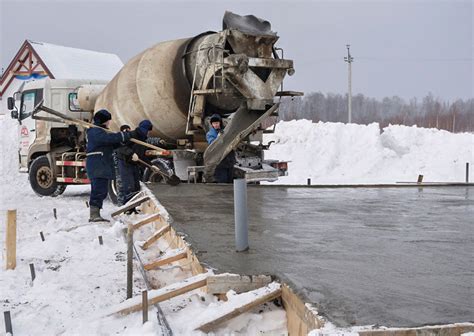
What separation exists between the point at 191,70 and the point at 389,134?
40.4 ft

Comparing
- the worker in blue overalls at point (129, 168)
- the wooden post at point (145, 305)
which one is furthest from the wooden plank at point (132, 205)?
the wooden post at point (145, 305)

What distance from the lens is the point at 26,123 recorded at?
14805mm

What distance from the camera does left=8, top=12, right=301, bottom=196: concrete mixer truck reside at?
1007cm

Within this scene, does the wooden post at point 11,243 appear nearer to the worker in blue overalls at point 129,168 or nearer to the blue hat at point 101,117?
the blue hat at point 101,117

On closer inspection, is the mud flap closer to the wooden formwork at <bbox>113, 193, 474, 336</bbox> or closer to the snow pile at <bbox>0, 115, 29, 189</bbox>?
the wooden formwork at <bbox>113, 193, 474, 336</bbox>

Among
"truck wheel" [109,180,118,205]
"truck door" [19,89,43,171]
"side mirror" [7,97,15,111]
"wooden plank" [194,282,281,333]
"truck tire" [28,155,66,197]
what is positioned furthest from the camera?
"side mirror" [7,97,15,111]

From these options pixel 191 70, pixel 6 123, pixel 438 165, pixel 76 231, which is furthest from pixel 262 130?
pixel 6 123

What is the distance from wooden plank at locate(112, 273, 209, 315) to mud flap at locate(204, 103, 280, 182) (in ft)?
21.4

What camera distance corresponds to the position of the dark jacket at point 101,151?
8.23 m

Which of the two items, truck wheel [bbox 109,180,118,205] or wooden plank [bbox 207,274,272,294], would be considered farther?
truck wheel [bbox 109,180,118,205]

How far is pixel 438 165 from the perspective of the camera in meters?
19.0

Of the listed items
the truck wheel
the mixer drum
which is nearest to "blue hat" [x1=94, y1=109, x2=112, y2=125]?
the mixer drum

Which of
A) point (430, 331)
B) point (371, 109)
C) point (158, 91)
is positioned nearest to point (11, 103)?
point (158, 91)

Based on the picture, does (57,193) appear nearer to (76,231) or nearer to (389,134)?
(76,231)
